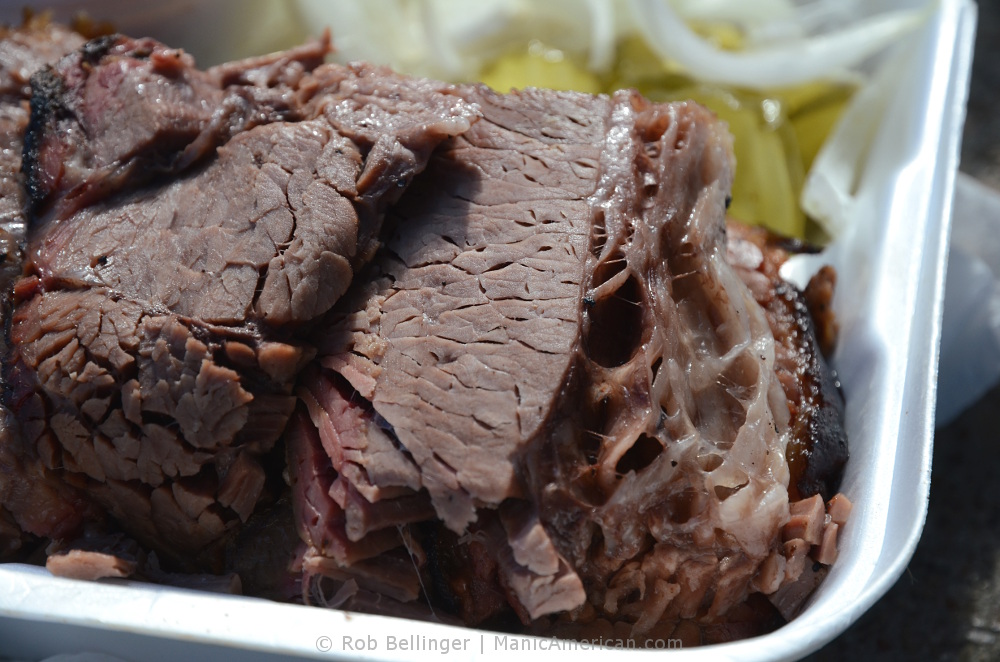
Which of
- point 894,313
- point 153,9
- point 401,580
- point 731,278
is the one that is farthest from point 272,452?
point 153,9

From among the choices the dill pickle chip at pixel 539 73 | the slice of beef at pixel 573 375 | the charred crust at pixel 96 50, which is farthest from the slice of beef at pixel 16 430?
the dill pickle chip at pixel 539 73

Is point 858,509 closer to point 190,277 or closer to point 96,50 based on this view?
point 190,277

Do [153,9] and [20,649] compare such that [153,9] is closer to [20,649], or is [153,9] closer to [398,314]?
[398,314]

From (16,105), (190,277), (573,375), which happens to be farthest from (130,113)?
(573,375)

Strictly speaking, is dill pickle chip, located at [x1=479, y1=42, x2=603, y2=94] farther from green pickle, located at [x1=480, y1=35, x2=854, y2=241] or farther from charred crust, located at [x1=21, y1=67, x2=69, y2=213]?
charred crust, located at [x1=21, y1=67, x2=69, y2=213]

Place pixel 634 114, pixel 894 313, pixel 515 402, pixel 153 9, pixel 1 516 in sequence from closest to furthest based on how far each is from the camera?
pixel 515 402, pixel 1 516, pixel 634 114, pixel 894 313, pixel 153 9

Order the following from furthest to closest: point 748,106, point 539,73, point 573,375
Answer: point 539,73 < point 748,106 < point 573,375
